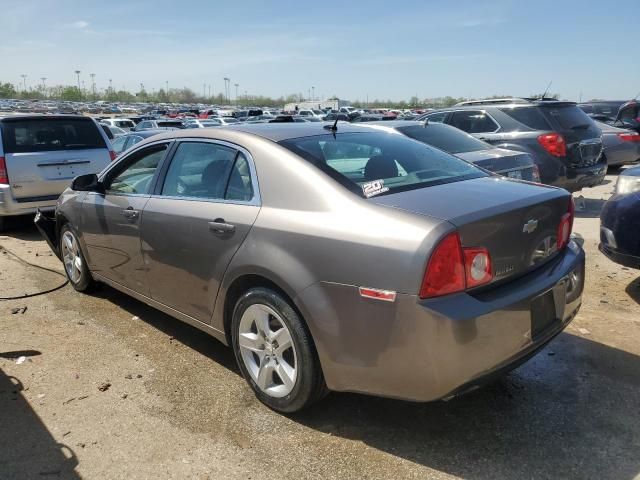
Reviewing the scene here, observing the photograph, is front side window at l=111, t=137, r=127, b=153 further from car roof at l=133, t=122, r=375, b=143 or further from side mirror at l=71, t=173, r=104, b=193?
car roof at l=133, t=122, r=375, b=143

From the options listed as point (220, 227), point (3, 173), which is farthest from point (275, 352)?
point (3, 173)

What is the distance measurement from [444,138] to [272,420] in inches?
188

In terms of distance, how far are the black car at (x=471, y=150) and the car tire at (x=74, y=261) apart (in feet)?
12.4

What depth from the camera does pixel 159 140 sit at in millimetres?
4074

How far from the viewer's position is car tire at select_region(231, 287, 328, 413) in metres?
2.82

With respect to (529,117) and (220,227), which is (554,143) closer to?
(529,117)

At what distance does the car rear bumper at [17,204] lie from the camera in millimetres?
7250

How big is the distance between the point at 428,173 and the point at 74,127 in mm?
6435

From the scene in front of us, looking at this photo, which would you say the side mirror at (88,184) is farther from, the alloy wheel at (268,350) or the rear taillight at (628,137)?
the rear taillight at (628,137)

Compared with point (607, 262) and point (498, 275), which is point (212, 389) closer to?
point (498, 275)

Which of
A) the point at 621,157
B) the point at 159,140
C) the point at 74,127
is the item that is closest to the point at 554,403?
the point at 159,140

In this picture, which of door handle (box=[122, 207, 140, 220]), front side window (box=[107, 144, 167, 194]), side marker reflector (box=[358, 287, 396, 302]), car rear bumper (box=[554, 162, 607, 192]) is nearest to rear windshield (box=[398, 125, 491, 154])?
car rear bumper (box=[554, 162, 607, 192])

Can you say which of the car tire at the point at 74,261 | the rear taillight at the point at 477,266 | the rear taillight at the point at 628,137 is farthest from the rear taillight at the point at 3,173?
the rear taillight at the point at 628,137

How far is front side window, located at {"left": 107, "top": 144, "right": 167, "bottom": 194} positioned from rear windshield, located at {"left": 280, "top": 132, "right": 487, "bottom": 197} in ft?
4.33
